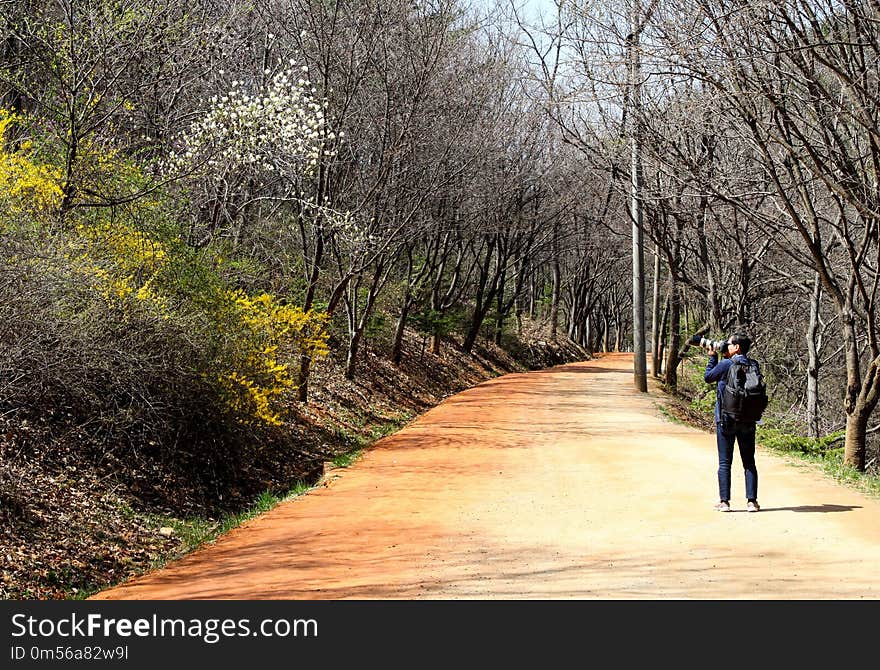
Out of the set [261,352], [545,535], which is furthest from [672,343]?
[545,535]

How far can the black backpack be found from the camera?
914 centimetres

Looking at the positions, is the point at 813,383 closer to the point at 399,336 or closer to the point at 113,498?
the point at 399,336

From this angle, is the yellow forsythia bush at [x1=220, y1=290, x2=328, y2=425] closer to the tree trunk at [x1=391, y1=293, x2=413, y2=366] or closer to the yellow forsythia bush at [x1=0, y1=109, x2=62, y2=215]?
the yellow forsythia bush at [x1=0, y1=109, x2=62, y2=215]

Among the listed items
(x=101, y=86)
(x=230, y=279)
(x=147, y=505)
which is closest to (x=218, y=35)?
(x=101, y=86)

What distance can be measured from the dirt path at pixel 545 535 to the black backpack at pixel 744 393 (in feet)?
3.47

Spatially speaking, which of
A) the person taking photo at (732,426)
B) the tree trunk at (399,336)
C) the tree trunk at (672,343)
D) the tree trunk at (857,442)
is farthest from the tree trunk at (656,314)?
the person taking photo at (732,426)

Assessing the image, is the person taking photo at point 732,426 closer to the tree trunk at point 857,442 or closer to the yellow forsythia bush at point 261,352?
the tree trunk at point 857,442

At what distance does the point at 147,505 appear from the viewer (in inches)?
424

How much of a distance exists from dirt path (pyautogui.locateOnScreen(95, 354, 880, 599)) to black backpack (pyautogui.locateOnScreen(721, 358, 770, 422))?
106 cm

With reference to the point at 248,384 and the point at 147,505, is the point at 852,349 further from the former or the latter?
the point at 147,505

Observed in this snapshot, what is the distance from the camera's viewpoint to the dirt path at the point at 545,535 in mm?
6871

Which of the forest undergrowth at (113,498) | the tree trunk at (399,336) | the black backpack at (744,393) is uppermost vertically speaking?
the tree trunk at (399,336)

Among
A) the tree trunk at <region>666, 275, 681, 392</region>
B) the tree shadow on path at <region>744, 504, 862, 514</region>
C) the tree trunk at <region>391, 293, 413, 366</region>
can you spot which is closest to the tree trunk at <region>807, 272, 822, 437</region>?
the tree trunk at <region>666, 275, 681, 392</region>

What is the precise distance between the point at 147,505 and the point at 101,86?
671cm
